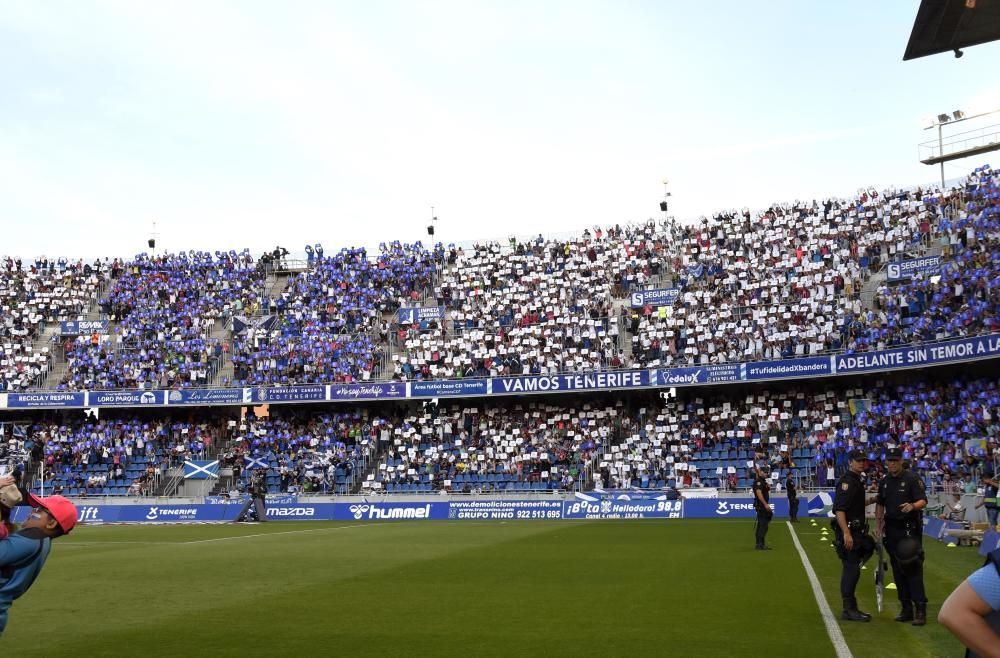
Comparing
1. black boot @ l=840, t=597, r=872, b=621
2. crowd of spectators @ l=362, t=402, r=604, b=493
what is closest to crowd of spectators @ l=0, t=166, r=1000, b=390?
crowd of spectators @ l=362, t=402, r=604, b=493

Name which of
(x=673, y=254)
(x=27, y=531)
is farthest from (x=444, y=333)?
(x=27, y=531)

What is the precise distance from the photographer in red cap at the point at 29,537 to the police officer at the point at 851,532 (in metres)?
9.44

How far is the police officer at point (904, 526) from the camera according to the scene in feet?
38.7

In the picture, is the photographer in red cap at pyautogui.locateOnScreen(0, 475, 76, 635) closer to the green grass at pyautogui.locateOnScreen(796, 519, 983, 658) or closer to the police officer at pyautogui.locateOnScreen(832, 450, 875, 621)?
the green grass at pyautogui.locateOnScreen(796, 519, 983, 658)

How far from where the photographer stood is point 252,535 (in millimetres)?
30906

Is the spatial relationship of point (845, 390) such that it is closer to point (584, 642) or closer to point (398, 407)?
point (398, 407)

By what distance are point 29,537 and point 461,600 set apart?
920cm

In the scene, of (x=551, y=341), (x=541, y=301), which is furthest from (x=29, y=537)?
(x=541, y=301)

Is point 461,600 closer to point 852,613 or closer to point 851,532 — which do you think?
point 852,613

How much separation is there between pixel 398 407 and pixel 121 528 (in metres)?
17.5

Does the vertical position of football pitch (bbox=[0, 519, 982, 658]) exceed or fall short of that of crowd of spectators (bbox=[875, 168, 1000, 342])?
it falls short

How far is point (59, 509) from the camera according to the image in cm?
587

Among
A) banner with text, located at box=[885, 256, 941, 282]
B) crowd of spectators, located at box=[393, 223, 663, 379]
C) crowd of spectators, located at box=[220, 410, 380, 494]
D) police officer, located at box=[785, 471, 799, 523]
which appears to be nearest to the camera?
police officer, located at box=[785, 471, 799, 523]

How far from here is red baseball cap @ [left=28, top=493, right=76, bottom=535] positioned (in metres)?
5.84
